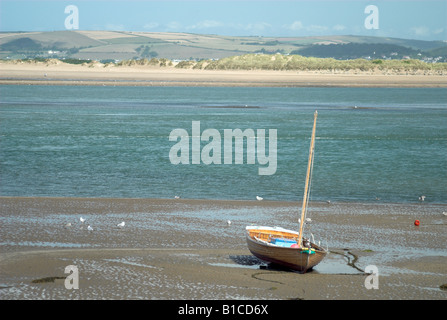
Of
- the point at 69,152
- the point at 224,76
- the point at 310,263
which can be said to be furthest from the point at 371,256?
the point at 224,76

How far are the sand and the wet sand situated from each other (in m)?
70.3

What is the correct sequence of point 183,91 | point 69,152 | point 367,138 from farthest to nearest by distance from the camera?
point 183,91 → point 367,138 → point 69,152

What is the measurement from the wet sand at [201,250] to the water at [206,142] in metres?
2.50

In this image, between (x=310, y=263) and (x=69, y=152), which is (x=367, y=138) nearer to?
(x=69, y=152)

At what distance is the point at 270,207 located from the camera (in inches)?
872

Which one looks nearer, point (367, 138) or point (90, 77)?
point (367, 138)

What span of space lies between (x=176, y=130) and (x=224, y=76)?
63.8 metres

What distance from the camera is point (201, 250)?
55.0ft

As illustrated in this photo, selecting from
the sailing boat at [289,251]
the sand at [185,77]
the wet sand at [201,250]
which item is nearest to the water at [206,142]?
the wet sand at [201,250]

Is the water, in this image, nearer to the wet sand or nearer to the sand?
the wet sand

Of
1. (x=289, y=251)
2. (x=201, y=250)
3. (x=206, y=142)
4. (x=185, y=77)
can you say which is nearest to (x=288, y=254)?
(x=289, y=251)

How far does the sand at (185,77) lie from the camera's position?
3760 inches

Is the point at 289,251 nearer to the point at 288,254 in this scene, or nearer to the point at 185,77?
the point at 288,254

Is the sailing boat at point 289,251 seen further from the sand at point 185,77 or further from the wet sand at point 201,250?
the sand at point 185,77
